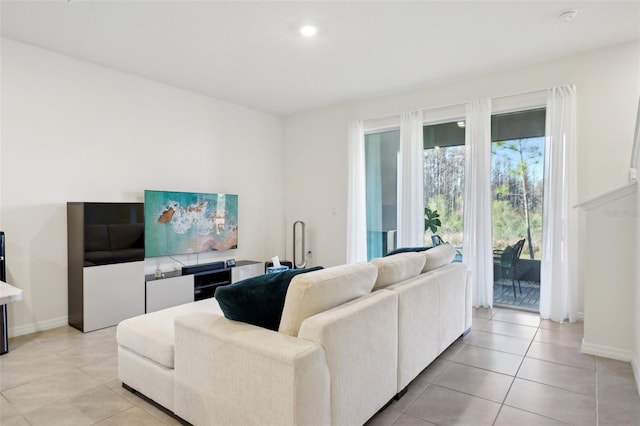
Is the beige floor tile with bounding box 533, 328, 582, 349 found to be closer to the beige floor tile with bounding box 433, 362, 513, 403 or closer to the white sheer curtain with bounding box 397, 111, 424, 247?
the beige floor tile with bounding box 433, 362, 513, 403

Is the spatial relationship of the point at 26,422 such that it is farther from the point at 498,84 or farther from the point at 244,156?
the point at 498,84

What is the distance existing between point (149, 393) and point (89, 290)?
1918mm

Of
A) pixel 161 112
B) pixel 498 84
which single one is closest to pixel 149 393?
pixel 161 112

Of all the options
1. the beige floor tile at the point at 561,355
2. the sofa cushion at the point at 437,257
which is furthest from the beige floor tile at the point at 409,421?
the beige floor tile at the point at 561,355

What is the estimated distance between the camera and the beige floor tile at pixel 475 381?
239cm

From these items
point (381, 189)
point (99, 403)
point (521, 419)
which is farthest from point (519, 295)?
point (99, 403)

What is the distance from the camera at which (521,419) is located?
2.09 m

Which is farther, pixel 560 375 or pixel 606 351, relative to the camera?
pixel 606 351

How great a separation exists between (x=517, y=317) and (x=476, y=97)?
269 cm

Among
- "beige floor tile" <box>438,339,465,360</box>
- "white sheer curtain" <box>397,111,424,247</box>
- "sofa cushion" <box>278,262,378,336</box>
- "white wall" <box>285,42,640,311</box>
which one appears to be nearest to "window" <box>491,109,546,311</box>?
"white wall" <box>285,42,640,311</box>

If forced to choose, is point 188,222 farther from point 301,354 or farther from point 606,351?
point 606,351

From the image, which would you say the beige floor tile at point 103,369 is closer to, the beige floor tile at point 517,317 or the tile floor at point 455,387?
the tile floor at point 455,387

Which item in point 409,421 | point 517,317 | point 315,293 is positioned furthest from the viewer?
point 517,317

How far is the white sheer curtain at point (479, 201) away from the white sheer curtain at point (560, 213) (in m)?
0.60
